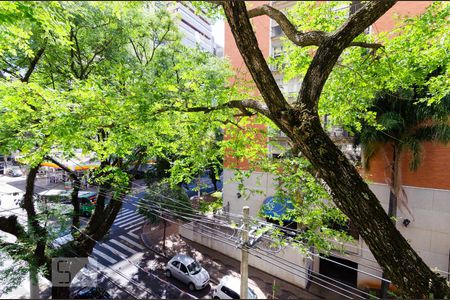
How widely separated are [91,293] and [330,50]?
445 inches

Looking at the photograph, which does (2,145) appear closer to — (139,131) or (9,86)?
(9,86)

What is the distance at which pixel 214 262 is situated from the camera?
38.9ft

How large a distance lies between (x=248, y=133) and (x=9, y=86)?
4628mm

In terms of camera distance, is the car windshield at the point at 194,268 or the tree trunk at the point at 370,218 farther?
the car windshield at the point at 194,268

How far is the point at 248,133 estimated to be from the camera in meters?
5.51

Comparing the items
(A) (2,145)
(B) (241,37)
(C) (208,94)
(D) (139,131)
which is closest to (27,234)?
(A) (2,145)

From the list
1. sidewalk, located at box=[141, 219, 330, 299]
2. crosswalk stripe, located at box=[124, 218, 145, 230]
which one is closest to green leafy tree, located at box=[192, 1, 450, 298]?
sidewalk, located at box=[141, 219, 330, 299]

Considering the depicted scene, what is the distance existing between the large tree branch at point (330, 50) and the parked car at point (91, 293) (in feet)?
33.9

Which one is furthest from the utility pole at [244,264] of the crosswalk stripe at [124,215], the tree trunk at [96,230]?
the crosswalk stripe at [124,215]

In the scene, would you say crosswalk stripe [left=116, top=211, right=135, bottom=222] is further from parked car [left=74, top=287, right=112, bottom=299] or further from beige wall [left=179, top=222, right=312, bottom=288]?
parked car [left=74, top=287, right=112, bottom=299]

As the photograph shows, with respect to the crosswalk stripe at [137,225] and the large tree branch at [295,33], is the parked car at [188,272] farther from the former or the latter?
the large tree branch at [295,33]

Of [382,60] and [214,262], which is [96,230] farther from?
[382,60]

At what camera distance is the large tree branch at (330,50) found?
2.76 m

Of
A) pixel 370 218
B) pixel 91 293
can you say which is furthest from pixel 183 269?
pixel 370 218
